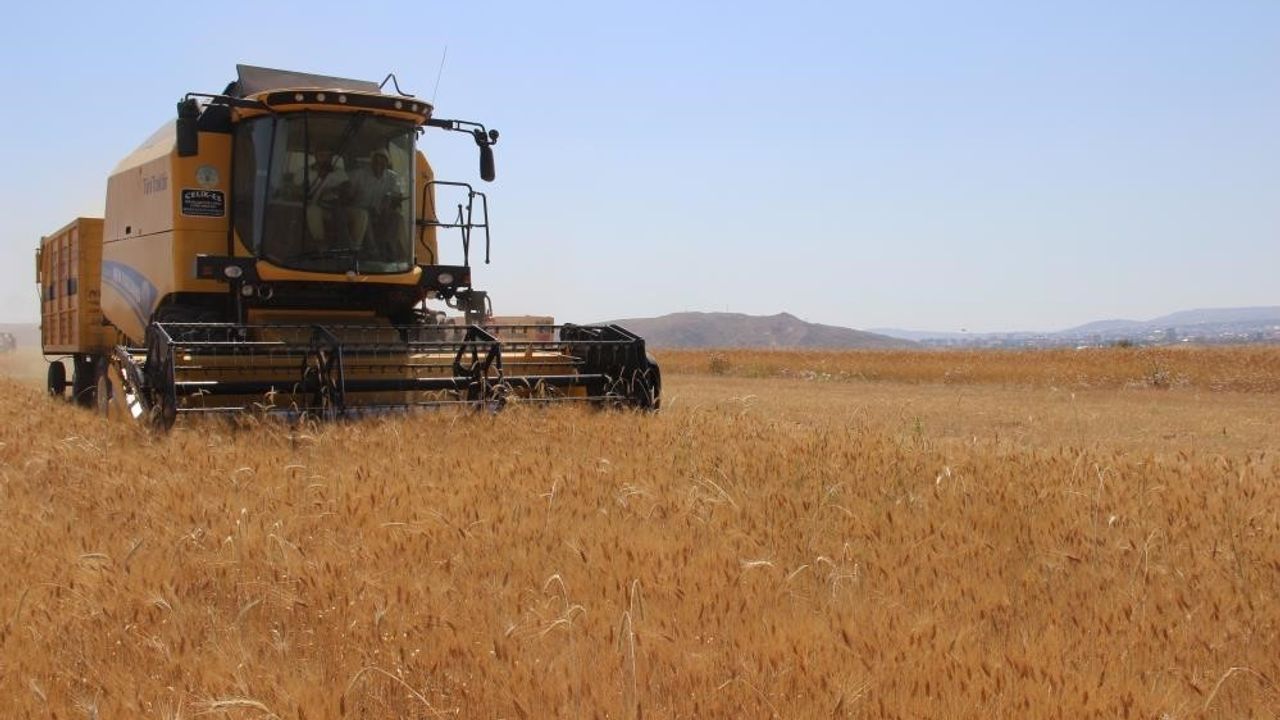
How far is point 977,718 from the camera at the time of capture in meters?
2.89

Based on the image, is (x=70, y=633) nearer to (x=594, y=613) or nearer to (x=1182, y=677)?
(x=594, y=613)

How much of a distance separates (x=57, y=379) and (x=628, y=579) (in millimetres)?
14668

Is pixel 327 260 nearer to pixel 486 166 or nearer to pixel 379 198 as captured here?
pixel 379 198

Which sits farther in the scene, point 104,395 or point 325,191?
point 104,395

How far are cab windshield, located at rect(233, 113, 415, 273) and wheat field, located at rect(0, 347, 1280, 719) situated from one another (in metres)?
3.57

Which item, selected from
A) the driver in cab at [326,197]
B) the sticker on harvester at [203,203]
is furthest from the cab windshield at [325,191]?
the sticker on harvester at [203,203]

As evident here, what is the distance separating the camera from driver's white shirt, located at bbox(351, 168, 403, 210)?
11508 millimetres

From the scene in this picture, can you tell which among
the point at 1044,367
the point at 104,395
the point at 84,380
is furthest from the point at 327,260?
the point at 1044,367

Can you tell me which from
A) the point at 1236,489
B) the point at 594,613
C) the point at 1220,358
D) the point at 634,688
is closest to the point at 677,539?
the point at 594,613

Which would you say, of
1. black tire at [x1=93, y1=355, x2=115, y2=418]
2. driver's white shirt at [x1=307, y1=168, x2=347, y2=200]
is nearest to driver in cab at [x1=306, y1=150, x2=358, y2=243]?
driver's white shirt at [x1=307, y1=168, x2=347, y2=200]

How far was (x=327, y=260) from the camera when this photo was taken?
37.2ft

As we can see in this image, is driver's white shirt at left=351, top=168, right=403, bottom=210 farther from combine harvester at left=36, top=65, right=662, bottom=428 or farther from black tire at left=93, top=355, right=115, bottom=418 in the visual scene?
black tire at left=93, top=355, right=115, bottom=418

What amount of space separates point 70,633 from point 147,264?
9.01 metres

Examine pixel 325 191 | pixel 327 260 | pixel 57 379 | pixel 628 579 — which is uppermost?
pixel 325 191
